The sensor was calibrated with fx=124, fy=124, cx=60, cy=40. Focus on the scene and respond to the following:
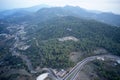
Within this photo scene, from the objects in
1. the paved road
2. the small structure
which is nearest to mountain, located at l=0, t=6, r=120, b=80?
the small structure

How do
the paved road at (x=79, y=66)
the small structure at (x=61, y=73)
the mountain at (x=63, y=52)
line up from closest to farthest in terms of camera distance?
the paved road at (x=79, y=66) < the small structure at (x=61, y=73) < the mountain at (x=63, y=52)

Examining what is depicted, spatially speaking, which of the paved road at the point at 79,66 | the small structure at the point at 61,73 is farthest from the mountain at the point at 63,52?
the paved road at the point at 79,66

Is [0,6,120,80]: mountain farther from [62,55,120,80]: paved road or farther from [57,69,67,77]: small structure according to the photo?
[62,55,120,80]: paved road

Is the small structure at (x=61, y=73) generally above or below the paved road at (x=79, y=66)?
above

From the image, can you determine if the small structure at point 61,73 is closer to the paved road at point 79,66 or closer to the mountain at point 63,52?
the paved road at point 79,66

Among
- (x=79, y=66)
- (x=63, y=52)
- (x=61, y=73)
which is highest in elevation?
(x=63, y=52)

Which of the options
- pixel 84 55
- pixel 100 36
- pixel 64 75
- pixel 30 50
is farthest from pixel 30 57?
pixel 100 36

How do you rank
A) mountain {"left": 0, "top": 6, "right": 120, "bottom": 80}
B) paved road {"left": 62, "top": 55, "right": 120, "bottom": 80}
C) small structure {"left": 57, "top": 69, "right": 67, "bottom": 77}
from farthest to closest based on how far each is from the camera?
mountain {"left": 0, "top": 6, "right": 120, "bottom": 80} < small structure {"left": 57, "top": 69, "right": 67, "bottom": 77} < paved road {"left": 62, "top": 55, "right": 120, "bottom": 80}

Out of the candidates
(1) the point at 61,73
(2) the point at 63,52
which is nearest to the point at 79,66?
(1) the point at 61,73

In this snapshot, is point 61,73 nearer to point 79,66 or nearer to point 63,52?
point 79,66

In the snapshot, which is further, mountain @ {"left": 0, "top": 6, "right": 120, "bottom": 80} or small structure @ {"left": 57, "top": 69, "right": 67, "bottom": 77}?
mountain @ {"left": 0, "top": 6, "right": 120, "bottom": 80}

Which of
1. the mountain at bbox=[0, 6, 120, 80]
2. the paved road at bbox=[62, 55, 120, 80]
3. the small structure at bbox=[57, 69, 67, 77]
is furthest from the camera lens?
the mountain at bbox=[0, 6, 120, 80]
